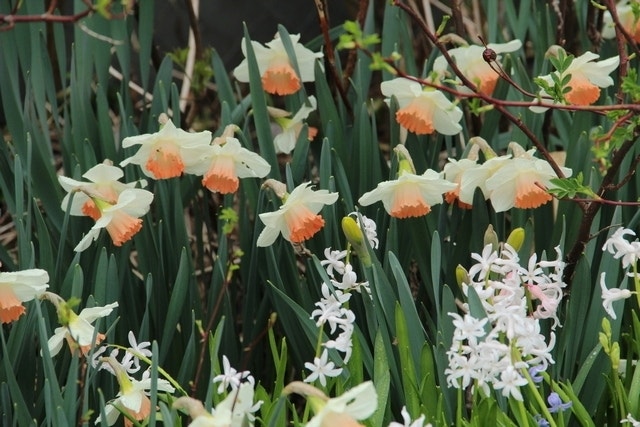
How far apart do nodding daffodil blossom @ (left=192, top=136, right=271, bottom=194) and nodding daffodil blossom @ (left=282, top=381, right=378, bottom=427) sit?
0.72 m

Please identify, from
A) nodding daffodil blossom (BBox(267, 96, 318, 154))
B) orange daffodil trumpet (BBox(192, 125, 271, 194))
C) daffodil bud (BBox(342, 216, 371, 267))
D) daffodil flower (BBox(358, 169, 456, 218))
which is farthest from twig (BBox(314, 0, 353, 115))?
daffodil bud (BBox(342, 216, 371, 267))

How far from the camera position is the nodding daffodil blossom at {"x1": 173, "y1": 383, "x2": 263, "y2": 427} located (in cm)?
94

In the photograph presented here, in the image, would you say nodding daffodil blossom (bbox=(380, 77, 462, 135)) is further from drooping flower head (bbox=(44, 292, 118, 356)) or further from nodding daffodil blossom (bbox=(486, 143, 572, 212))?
drooping flower head (bbox=(44, 292, 118, 356))

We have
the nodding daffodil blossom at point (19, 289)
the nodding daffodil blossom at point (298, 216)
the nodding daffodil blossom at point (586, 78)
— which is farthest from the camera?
the nodding daffodil blossom at point (586, 78)

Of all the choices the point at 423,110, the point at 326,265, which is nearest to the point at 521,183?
the point at 423,110

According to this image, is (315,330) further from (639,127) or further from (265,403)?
(639,127)

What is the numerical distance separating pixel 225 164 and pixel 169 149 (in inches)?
3.8

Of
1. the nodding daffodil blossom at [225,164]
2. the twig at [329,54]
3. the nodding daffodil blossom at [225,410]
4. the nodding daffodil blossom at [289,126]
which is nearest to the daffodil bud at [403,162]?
the nodding daffodil blossom at [225,164]

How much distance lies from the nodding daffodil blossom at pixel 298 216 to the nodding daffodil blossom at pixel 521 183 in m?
0.26

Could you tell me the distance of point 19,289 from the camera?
1.35 meters

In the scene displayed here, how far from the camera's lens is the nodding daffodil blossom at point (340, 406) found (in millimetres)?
903

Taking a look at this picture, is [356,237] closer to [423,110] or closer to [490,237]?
[490,237]

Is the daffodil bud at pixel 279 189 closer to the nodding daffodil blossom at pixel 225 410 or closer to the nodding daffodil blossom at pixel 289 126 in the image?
the nodding daffodil blossom at pixel 289 126

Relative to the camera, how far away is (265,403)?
139 cm
